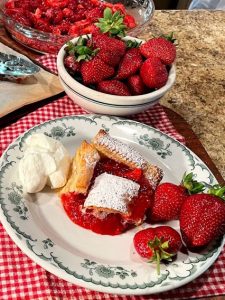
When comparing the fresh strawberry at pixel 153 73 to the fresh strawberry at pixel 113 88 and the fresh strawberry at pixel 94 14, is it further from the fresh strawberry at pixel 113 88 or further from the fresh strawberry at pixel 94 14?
the fresh strawberry at pixel 94 14

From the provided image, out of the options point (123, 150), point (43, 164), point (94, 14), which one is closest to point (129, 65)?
point (123, 150)

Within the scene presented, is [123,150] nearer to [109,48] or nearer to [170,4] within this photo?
[109,48]

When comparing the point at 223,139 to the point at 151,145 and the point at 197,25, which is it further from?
the point at 197,25

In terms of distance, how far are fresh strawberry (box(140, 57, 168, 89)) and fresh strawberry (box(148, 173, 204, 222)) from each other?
1.09 feet

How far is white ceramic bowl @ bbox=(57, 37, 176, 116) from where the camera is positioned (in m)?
1.21

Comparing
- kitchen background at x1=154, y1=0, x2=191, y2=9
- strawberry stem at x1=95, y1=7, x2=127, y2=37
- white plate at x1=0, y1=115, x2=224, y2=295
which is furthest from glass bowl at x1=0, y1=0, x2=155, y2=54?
kitchen background at x1=154, y1=0, x2=191, y2=9

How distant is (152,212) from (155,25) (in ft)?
3.53

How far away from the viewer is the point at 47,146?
1.05 meters

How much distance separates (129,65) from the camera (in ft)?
4.10

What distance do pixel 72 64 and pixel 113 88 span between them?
124 mm

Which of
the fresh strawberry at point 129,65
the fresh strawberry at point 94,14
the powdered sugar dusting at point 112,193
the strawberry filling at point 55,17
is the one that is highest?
the fresh strawberry at point 129,65

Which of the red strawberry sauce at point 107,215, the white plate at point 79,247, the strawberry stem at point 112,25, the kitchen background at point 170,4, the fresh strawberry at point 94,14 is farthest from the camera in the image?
the kitchen background at point 170,4

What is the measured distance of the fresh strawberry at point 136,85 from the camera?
4.07ft

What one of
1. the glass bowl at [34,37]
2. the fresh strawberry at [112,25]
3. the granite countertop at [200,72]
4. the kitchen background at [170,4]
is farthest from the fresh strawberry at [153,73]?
the kitchen background at [170,4]
